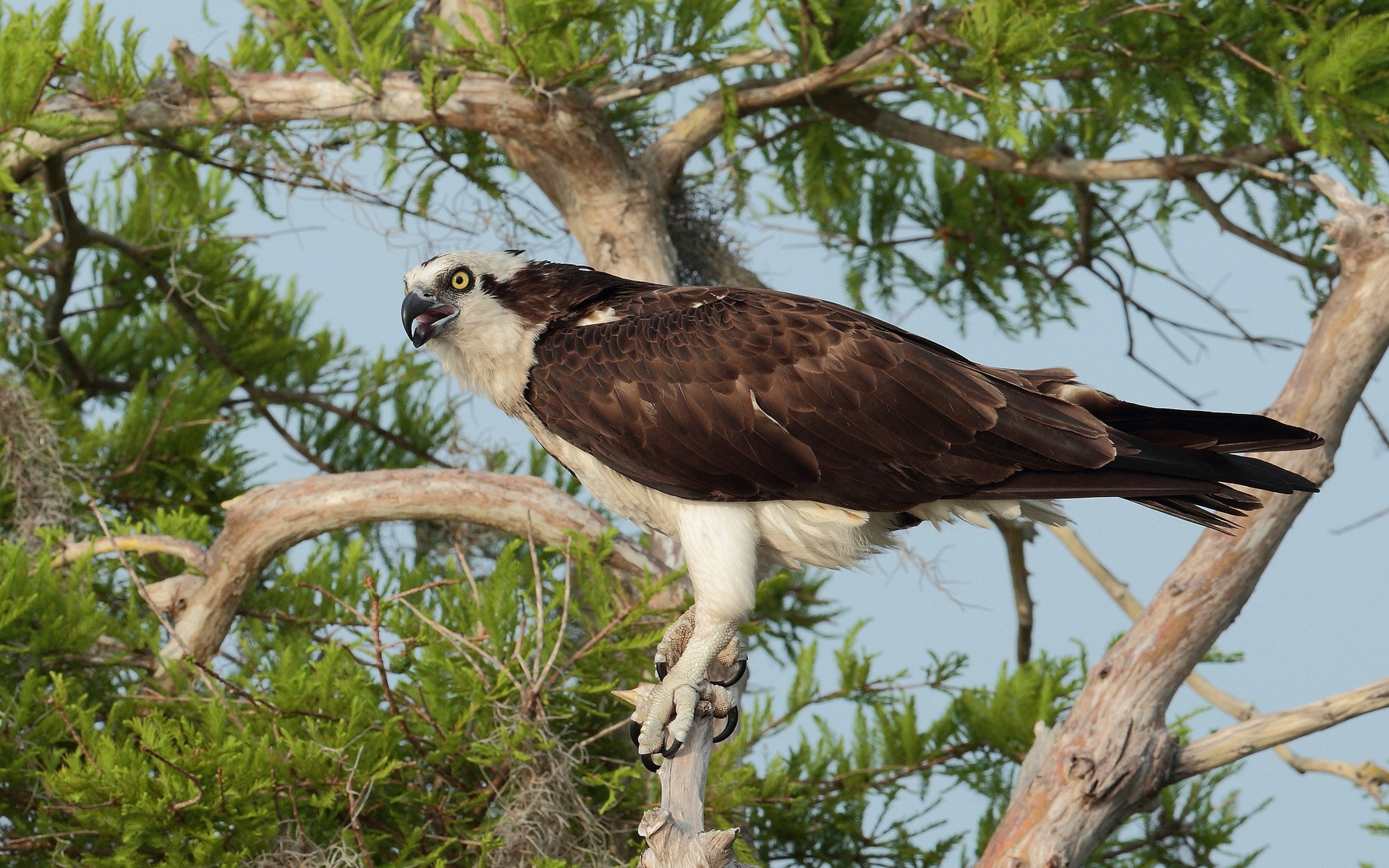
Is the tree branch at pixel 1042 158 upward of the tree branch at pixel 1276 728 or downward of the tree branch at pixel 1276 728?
upward

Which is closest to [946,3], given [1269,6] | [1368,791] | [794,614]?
[1269,6]

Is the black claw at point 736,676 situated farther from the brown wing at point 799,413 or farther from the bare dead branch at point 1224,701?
the bare dead branch at point 1224,701

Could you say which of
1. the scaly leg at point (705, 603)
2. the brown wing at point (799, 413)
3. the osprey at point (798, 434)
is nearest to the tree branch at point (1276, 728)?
the osprey at point (798, 434)

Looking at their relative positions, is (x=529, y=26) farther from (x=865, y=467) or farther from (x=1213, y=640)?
(x=1213, y=640)

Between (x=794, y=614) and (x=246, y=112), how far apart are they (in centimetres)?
335

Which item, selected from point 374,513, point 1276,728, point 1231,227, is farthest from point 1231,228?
point 374,513

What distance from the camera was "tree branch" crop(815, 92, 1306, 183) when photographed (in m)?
5.67

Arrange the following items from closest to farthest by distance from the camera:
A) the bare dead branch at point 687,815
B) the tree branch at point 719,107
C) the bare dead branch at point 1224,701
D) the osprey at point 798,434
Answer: the bare dead branch at point 687,815
the osprey at point 798,434
the bare dead branch at point 1224,701
the tree branch at point 719,107

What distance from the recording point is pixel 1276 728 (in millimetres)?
4379

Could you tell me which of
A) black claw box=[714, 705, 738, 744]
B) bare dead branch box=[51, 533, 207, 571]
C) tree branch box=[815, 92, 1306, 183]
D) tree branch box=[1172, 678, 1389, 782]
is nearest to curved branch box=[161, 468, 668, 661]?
A: bare dead branch box=[51, 533, 207, 571]

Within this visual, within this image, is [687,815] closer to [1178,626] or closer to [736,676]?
[736,676]

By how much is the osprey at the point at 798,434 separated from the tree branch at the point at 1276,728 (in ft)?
3.82

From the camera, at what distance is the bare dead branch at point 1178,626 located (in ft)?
14.0

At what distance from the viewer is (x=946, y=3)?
17.5 ft
